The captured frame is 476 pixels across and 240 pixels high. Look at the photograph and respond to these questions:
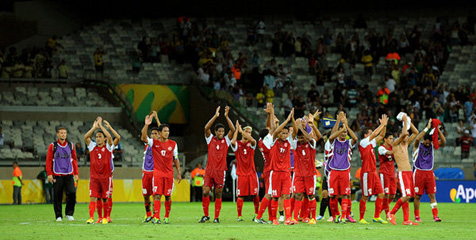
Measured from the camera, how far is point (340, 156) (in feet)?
66.0

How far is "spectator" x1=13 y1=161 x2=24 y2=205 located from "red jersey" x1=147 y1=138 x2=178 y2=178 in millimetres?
14873

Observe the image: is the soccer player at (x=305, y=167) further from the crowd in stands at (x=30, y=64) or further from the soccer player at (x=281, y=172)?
the crowd in stands at (x=30, y=64)

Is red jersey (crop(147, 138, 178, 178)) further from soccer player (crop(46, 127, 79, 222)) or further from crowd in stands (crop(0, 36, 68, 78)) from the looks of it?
crowd in stands (crop(0, 36, 68, 78))

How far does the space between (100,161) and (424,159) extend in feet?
28.1

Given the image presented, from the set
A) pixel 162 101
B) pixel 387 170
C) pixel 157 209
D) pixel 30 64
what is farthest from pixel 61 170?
pixel 30 64

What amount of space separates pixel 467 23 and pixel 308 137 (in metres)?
32.7

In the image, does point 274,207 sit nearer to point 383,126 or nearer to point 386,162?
point 383,126

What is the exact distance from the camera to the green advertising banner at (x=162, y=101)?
43656 millimetres

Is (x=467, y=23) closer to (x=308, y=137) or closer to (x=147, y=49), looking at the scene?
(x=147, y=49)

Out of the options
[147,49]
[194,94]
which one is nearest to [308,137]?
[194,94]

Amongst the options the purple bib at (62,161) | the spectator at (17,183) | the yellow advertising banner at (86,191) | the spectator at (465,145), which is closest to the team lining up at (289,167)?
the purple bib at (62,161)

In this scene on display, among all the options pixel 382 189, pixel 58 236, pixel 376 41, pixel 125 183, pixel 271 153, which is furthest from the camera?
pixel 376 41

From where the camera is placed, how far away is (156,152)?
20266mm

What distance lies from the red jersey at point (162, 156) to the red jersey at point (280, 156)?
2.76 metres
